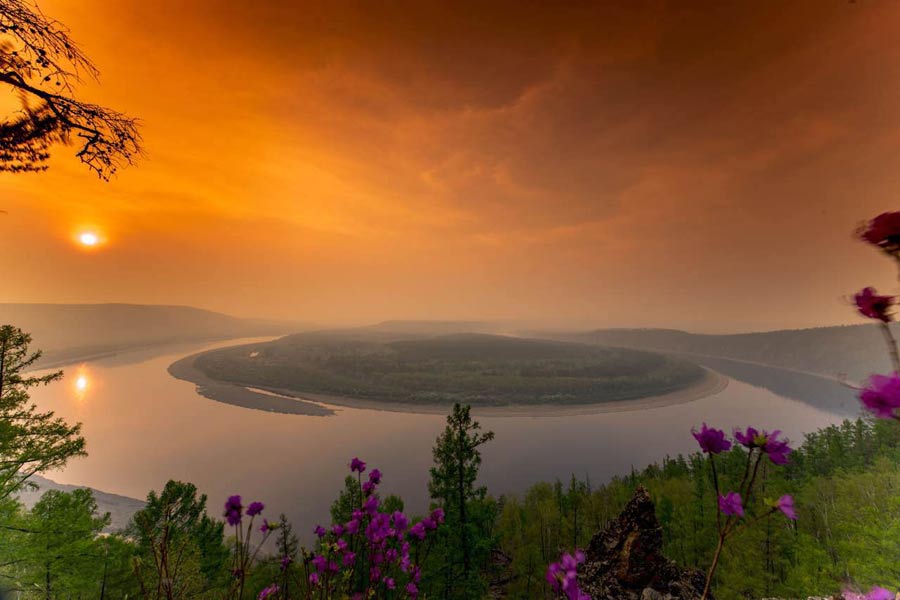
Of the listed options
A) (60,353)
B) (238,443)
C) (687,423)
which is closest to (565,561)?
(238,443)

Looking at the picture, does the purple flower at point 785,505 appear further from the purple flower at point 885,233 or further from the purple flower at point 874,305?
the purple flower at point 885,233

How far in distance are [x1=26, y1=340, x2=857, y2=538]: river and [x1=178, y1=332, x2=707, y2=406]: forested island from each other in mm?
15858

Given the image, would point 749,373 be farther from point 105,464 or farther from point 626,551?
point 105,464

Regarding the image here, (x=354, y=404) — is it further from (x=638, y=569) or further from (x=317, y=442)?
(x=638, y=569)

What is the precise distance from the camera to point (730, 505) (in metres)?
2.73

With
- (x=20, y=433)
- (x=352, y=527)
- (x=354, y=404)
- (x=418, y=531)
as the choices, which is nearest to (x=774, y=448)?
(x=418, y=531)

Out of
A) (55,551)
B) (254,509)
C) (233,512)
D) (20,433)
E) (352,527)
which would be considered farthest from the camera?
(55,551)

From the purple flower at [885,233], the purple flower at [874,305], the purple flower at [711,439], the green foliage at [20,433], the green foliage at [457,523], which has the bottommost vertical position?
the green foliage at [457,523]

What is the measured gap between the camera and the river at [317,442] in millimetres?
49219

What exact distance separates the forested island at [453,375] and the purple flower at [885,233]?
330 ft

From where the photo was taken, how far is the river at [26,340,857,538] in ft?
161

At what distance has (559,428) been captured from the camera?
79.5 metres

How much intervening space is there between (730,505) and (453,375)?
428ft

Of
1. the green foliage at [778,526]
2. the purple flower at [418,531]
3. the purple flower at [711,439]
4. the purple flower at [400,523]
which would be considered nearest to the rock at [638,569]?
the green foliage at [778,526]
